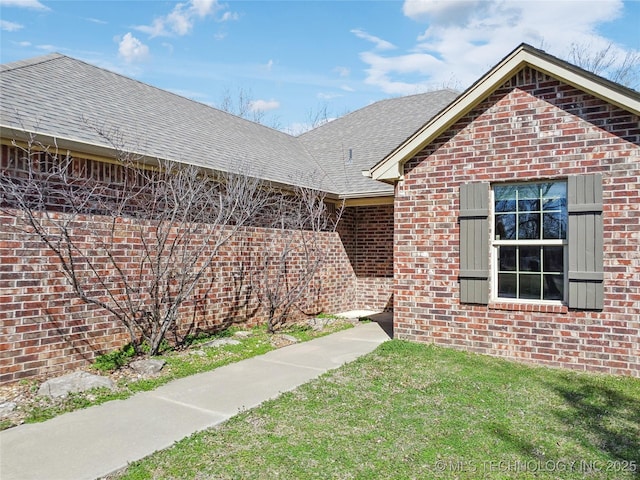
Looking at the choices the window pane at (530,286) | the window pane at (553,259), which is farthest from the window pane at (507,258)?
the window pane at (553,259)

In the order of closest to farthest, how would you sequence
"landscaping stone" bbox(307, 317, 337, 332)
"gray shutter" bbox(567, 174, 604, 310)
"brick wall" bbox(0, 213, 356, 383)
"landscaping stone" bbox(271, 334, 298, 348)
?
"brick wall" bbox(0, 213, 356, 383) < "gray shutter" bbox(567, 174, 604, 310) < "landscaping stone" bbox(271, 334, 298, 348) < "landscaping stone" bbox(307, 317, 337, 332)

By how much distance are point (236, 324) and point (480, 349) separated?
4432 millimetres

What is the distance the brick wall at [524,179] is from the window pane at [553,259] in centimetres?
57

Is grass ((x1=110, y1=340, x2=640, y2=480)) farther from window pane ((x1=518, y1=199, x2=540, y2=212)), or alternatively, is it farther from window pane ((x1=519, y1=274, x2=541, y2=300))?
window pane ((x1=518, y1=199, x2=540, y2=212))

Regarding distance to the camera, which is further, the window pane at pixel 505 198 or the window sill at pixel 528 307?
the window pane at pixel 505 198

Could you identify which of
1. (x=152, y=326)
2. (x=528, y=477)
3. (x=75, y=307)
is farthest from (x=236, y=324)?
(x=528, y=477)

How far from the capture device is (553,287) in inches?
259

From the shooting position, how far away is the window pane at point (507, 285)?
6879 mm

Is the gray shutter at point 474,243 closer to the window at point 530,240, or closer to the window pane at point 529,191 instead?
the window at point 530,240

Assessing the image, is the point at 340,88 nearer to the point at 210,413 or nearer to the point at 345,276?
the point at 345,276

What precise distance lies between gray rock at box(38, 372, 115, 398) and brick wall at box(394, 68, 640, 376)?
4681 mm

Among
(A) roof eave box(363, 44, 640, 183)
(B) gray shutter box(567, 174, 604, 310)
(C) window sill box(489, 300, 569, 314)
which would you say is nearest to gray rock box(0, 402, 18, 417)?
(A) roof eave box(363, 44, 640, 183)

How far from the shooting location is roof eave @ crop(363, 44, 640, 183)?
5.98m

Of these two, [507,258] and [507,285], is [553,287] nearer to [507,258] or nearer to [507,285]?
[507,285]
